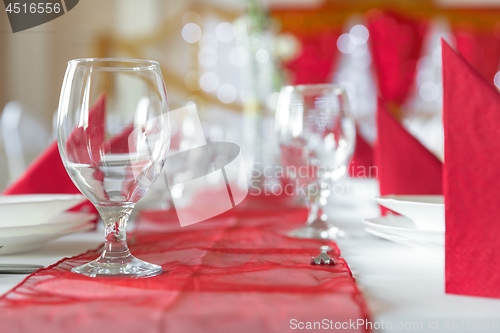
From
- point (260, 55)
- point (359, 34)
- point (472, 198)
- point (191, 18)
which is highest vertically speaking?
point (191, 18)

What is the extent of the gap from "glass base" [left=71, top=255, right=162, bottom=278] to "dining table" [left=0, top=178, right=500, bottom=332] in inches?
2.1

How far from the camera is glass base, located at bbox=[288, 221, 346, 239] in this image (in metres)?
0.78

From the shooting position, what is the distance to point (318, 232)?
792 mm

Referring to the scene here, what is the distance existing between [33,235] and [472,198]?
0.42 meters

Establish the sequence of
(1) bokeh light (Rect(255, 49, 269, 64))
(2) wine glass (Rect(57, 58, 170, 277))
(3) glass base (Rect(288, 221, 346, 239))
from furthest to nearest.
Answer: (1) bokeh light (Rect(255, 49, 269, 64)) → (3) glass base (Rect(288, 221, 346, 239)) → (2) wine glass (Rect(57, 58, 170, 277))

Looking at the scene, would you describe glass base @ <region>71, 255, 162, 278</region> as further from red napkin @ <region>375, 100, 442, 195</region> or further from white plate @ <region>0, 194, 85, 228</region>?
red napkin @ <region>375, 100, 442, 195</region>

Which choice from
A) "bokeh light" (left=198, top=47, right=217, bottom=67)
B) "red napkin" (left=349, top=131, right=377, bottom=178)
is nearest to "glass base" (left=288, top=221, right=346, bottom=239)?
"red napkin" (left=349, top=131, right=377, bottom=178)

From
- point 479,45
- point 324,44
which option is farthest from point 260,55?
point 479,45

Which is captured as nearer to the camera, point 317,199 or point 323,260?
point 323,260

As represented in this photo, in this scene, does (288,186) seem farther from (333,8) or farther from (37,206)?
(333,8)

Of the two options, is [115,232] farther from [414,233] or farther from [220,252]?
[414,233]

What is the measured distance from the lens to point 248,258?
607mm

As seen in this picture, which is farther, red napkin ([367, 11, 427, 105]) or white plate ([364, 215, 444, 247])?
red napkin ([367, 11, 427, 105])

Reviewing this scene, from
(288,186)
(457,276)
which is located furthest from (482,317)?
(288,186)
